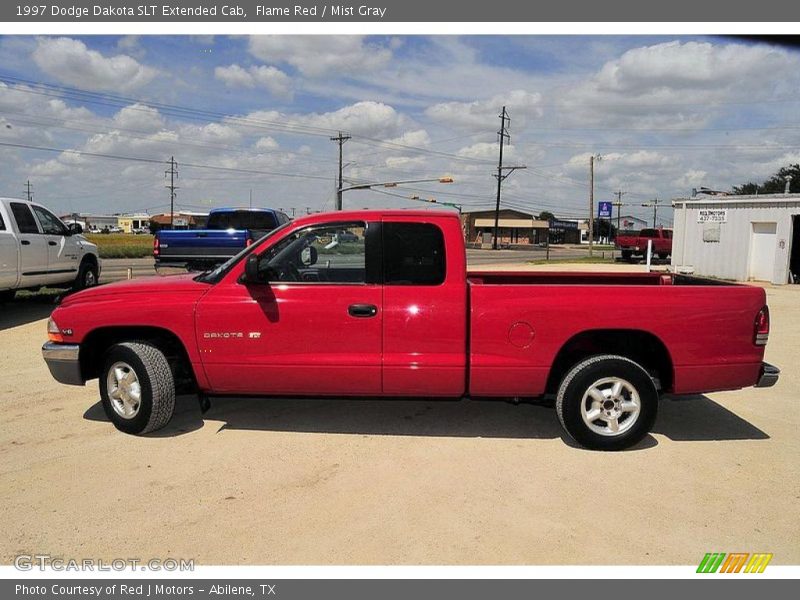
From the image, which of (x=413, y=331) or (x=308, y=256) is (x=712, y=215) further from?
(x=308, y=256)

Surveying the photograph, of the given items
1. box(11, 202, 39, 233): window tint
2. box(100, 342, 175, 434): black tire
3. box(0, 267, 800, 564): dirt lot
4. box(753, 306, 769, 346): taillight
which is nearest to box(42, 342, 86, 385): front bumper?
box(100, 342, 175, 434): black tire

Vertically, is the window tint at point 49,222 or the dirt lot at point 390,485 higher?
the window tint at point 49,222

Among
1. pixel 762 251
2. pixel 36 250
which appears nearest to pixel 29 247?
pixel 36 250

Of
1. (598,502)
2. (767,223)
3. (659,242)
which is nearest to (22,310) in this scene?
(598,502)

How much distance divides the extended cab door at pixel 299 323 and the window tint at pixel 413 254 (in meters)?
0.10

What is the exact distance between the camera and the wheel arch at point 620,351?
15.7 ft

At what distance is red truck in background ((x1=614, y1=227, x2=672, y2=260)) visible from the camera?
34.7 meters

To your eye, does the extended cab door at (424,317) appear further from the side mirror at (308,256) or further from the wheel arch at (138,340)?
the wheel arch at (138,340)

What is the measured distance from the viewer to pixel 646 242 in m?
35.2

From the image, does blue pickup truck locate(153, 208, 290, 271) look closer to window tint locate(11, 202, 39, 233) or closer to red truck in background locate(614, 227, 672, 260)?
window tint locate(11, 202, 39, 233)

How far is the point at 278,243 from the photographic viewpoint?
484 centimetres

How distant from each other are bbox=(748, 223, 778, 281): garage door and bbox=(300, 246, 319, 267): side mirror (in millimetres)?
20640

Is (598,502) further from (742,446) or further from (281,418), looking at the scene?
(281,418)

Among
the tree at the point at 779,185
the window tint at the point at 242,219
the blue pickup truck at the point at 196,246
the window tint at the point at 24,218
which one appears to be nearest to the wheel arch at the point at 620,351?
the blue pickup truck at the point at 196,246
